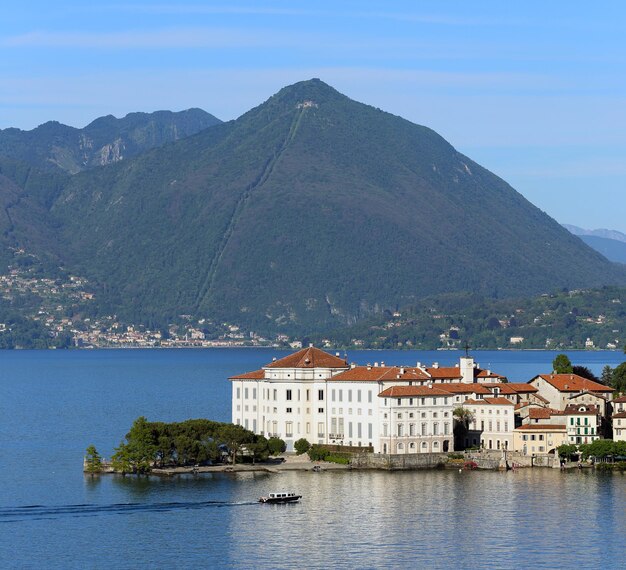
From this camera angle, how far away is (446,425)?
350 ft

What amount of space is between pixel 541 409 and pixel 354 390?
12.5 metres

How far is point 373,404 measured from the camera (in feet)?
345

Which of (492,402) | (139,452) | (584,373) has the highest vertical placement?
(584,373)

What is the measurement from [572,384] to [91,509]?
41.8 m

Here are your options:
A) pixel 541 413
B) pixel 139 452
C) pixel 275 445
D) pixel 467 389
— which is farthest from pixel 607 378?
pixel 139 452

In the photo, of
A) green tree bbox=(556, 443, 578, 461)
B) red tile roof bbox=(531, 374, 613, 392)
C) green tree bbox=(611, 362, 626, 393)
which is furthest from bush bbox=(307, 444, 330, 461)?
green tree bbox=(611, 362, 626, 393)

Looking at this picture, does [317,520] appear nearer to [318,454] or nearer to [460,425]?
[318,454]

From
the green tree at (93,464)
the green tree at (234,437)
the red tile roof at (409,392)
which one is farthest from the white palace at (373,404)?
the green tree at (93,464)

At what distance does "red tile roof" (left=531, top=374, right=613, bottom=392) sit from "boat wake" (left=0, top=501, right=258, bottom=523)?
3393 centimetres

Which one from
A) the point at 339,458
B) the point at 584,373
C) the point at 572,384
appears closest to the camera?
the point at 339,458

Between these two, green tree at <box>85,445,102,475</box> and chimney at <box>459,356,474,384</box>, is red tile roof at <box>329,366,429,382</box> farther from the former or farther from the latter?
green tree at <box>85,445,102,475</box>

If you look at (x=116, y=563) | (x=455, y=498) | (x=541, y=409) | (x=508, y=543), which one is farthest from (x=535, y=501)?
(x=116, y=563)

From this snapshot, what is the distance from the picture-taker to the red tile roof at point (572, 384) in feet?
383

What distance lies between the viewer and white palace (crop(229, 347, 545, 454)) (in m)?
105
